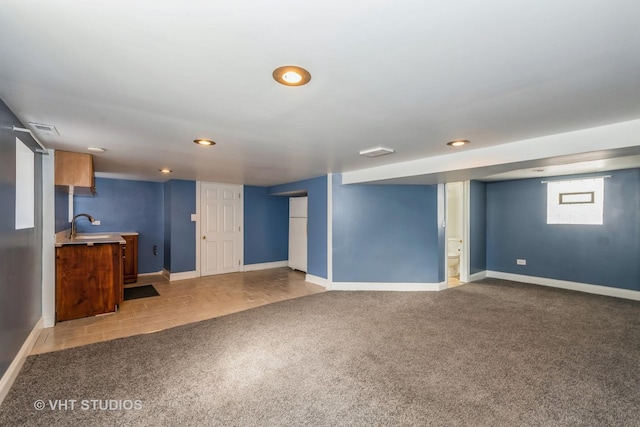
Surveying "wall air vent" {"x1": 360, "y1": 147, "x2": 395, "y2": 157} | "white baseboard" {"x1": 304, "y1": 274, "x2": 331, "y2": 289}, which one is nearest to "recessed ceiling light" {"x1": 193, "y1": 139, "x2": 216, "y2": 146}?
"wall air vent" {"x1": 360, "y1": 147, "x2": 395, "y2": 157}

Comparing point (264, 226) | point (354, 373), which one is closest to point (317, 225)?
point (264, 226)

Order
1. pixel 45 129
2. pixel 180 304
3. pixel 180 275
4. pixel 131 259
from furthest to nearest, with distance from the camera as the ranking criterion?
pixel 180 275
pixel 131 259
pixel 180 304
pixel 45 129

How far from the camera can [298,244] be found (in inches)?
268

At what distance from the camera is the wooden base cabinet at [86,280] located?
3.52 meters

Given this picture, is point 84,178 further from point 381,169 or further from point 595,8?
point 595,8

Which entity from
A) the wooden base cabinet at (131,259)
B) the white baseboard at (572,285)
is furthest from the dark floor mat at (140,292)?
the white baseboard at (572,285)

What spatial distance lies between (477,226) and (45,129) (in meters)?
6.79

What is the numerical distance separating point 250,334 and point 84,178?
2.90 meters

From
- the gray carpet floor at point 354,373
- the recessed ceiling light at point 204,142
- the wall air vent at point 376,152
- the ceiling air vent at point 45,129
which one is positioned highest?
the ceiling air vent at point 45,129

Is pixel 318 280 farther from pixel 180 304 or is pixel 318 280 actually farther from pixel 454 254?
pixel 454 254

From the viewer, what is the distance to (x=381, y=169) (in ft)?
14.2

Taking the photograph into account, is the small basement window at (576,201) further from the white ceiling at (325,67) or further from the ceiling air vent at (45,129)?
the ceiling air vent at (45,129)

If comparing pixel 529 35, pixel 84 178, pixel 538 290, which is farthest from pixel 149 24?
pixel 538 290

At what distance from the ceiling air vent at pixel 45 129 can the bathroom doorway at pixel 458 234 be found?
222 inches
